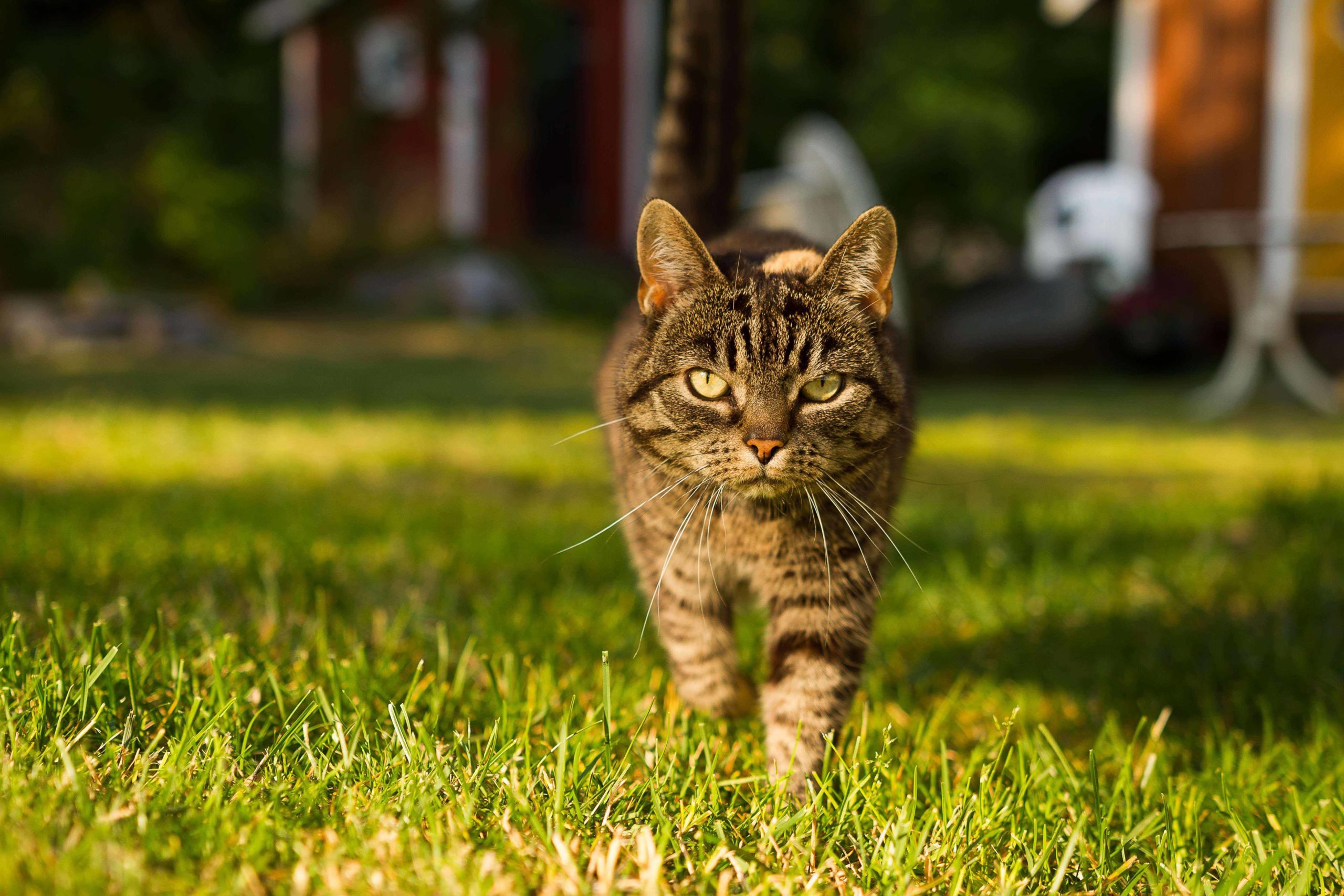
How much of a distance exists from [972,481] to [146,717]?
382 cm

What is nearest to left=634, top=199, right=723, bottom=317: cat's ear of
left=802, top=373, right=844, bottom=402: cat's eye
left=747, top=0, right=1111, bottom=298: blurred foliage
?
left=802, top=373, right=844, bottom=402: cat's eye

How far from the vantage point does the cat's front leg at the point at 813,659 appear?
1.88 metres

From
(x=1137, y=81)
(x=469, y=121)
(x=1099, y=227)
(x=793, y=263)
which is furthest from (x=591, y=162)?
(x=793, y=263)

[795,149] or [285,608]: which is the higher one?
[795,149]

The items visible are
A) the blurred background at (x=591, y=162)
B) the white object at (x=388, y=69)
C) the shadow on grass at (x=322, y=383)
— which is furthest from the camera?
the white object at (x=388, y=69)

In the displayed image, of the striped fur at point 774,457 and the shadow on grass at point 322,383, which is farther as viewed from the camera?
the shadow on grass at point 322,383

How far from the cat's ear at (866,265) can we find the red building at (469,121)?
1201 cm

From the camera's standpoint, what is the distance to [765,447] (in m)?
1.77

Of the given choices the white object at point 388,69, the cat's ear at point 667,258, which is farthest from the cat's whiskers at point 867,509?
the white object at point 388,69

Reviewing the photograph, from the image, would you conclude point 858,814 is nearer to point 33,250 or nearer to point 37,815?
point 37,815

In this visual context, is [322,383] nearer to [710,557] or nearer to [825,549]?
[710,557]

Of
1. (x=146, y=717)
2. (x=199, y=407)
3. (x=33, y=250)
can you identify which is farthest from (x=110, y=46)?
(x=146, y=717)

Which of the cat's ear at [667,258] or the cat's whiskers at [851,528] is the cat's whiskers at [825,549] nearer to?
the cat's whiskers at [851,528]

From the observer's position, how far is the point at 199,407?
6.05m
